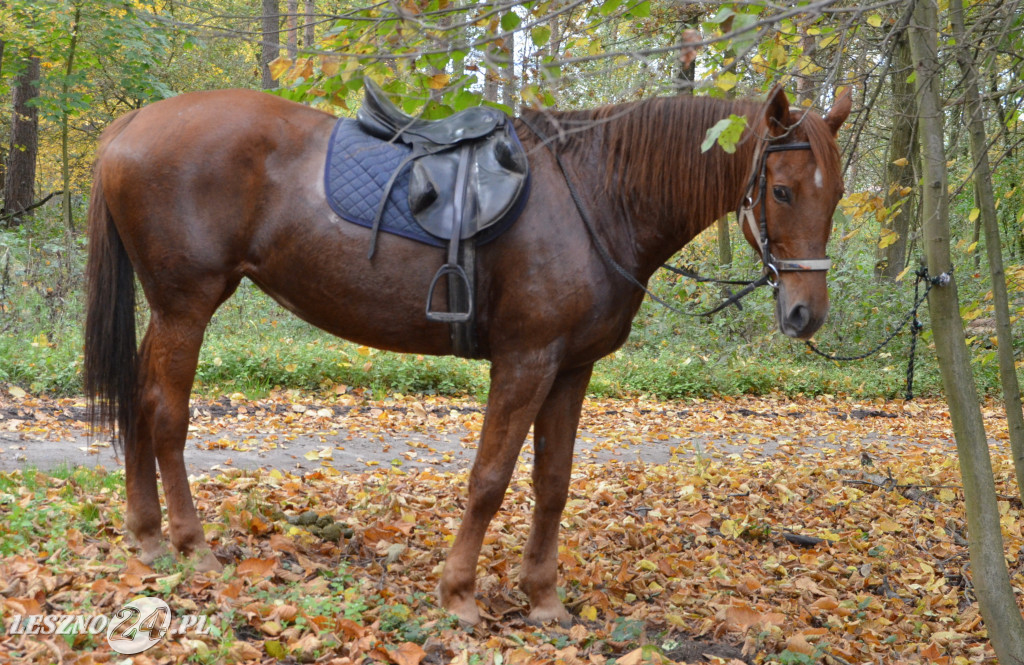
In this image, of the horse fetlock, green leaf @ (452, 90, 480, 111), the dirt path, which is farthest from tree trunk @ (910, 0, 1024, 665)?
the dirt path

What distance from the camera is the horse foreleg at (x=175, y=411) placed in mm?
3535

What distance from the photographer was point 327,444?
24.0ft

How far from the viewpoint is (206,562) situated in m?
3.59

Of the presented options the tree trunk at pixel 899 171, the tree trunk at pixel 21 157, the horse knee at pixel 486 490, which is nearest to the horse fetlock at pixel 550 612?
the horse knee at pixel 486 490

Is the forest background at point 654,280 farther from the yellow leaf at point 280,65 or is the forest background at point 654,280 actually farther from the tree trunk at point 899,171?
the yellow leaf at point 280,65

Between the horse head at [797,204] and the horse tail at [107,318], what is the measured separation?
285cm

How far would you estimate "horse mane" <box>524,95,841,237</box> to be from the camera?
3570 millimetres

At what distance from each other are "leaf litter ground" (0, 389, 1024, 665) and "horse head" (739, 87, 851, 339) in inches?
62.1

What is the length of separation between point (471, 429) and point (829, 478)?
138 inches

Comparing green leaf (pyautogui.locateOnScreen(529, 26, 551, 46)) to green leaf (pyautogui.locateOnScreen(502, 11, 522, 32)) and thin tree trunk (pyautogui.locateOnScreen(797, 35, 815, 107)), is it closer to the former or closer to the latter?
green leaf (pyautogui.locateOnScreen(502, 11, 522, 32))

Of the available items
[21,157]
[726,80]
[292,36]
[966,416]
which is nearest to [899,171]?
[966,416]

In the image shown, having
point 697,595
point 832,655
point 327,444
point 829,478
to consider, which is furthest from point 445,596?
point 829,478

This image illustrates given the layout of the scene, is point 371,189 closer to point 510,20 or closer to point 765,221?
point 510,20

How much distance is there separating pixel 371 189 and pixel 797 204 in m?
1.81
